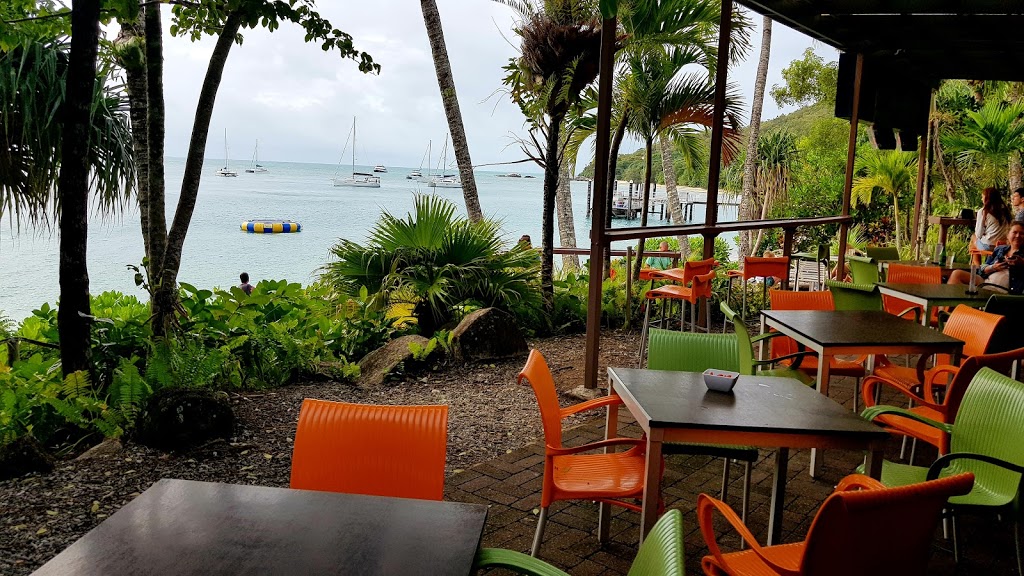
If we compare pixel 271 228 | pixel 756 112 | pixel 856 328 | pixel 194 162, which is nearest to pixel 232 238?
pixel 271 228

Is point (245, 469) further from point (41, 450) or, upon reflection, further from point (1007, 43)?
point (1007, 43)

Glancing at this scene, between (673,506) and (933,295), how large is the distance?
2.94 metres

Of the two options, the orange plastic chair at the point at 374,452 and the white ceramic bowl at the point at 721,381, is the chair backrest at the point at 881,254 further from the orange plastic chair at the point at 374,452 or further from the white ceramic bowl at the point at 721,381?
the orange plastic chair at the point at 374,452

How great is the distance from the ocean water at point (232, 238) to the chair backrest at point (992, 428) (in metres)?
5.30

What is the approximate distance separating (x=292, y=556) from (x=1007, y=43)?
26.7 ft

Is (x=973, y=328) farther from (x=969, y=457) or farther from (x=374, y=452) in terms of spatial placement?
(x=374, y=452)

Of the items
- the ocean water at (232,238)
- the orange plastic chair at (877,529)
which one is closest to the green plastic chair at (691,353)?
the orange plastic chair at (877,529)

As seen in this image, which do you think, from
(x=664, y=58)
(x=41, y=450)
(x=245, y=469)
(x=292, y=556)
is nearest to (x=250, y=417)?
(x=245, y=469)

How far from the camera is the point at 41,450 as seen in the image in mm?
3531

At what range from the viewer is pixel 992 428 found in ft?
8.57

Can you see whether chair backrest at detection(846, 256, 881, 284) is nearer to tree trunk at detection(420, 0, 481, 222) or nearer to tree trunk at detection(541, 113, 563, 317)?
tree trunk at detection(541, 113, 563, 317)

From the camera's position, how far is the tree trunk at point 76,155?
11.3 ft

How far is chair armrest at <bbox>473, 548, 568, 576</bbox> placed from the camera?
169 cm

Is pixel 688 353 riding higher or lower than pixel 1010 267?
lower
